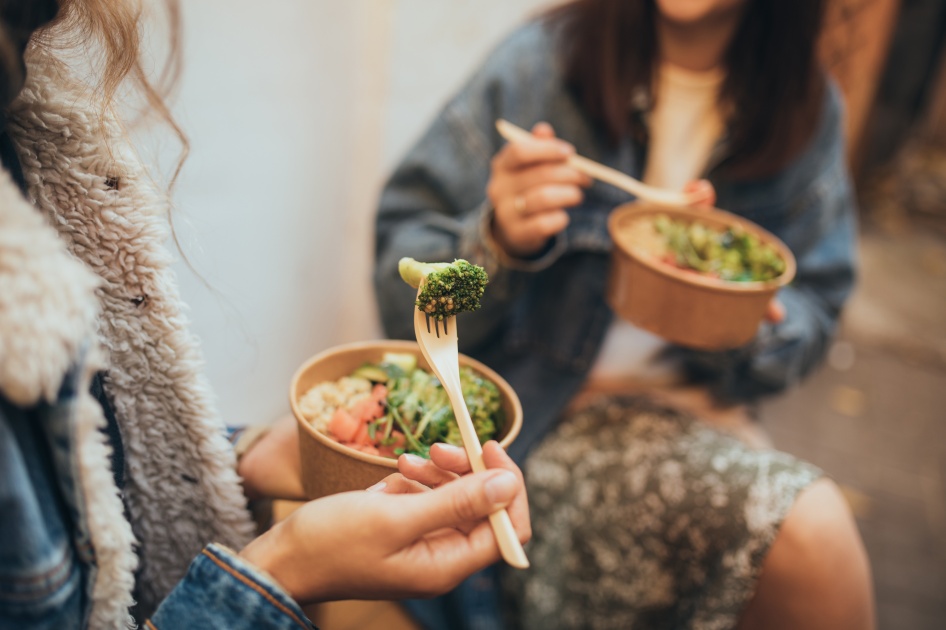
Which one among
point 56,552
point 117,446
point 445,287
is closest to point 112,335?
point 117,446

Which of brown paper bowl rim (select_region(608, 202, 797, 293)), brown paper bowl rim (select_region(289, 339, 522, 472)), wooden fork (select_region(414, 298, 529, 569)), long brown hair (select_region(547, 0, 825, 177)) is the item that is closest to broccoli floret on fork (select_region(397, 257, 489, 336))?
wooden fork (select_region(414, 298, 529, 569))

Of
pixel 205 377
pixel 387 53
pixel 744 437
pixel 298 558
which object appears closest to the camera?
pixel 298 558

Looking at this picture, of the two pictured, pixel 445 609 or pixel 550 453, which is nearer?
pixel 445 609

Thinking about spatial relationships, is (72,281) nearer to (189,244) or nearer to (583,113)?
(189,244)

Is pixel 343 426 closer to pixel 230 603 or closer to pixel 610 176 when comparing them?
pixel 230 603

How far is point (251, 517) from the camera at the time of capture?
849 mm

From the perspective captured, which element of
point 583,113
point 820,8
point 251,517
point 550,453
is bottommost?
point 550,453

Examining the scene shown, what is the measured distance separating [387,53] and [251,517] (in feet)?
5.48

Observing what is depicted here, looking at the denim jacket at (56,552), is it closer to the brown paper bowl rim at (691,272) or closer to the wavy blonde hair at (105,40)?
the wavy blonde hair at (105,40)

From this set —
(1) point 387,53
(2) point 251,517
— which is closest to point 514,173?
(2) point 251,517

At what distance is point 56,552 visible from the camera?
528 millimetres

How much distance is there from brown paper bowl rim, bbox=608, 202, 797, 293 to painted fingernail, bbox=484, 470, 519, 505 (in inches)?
21.5

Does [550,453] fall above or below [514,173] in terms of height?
below

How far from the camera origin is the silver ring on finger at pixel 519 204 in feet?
3.68
